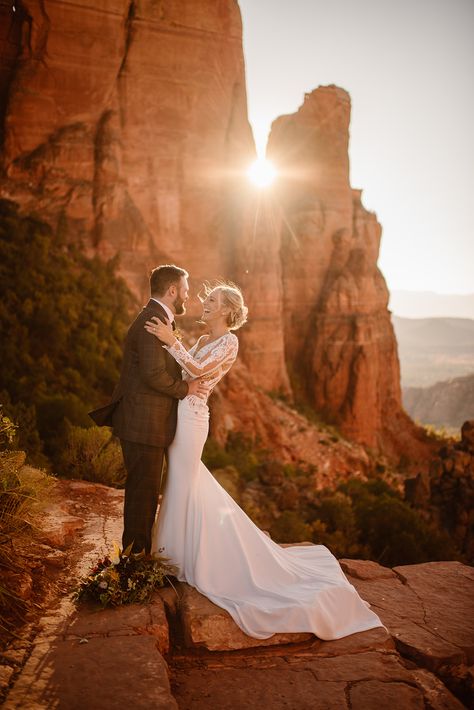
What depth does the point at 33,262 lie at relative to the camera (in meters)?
14.9

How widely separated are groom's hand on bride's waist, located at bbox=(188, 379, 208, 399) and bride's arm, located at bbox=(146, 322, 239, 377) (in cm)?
7

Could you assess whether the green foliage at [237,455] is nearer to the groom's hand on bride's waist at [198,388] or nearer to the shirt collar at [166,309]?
the groom's hand on bride's waist at [198,388]

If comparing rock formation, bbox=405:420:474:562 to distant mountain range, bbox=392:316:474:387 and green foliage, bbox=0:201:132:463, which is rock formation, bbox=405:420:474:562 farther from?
distant mountain range, bbox=392:316:474:387

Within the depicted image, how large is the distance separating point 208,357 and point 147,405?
0.61 meters

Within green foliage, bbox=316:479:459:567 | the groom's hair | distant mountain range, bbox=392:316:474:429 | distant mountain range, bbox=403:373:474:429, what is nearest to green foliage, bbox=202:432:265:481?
green foliage, bbox=316:479:459:567

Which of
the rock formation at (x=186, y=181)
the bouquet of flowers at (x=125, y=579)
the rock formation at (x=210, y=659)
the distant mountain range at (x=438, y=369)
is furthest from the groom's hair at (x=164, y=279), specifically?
the distant mountain range at (x=438, y=369)

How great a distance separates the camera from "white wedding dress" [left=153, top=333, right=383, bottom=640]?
13.4 ft

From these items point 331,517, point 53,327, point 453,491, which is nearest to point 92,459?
point 331,517

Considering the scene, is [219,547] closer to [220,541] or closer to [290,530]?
[220,541]

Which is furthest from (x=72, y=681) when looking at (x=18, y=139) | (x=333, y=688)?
(x=18, y=139)

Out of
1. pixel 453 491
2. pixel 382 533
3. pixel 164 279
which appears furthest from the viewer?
pixel 453 491

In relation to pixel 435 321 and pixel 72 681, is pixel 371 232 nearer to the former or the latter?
pixel 72 681

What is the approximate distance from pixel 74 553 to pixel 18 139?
49.0 ft

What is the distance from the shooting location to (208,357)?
4355 mm
